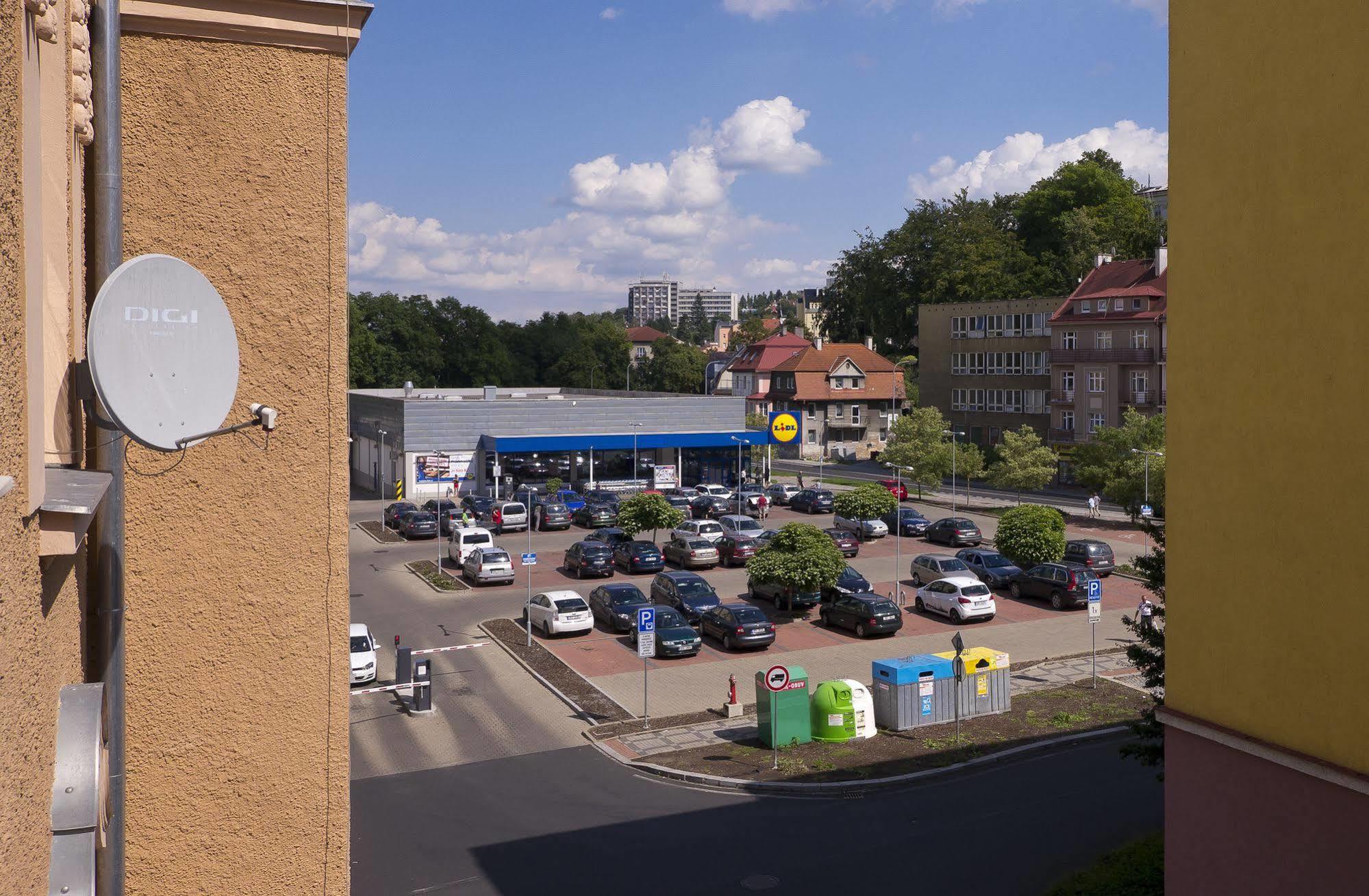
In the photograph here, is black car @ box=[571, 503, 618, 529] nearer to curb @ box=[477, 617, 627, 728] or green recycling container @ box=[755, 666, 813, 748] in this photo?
curb @ box=[477, 617, 627, 728]

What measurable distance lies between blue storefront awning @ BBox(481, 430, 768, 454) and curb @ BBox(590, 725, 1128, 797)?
37854 millimetres

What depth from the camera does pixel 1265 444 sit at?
10242mm

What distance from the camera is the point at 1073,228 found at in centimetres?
8144

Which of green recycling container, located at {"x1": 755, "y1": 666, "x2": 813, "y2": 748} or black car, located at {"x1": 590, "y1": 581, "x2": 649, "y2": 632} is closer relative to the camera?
green recycling container, located at {"x1": 755, "y1": 666, "x2": 813, "y2": 748}

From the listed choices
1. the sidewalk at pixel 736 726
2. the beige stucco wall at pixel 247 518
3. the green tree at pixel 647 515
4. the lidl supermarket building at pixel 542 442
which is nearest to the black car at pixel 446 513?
the lidl supermarket building at pixel 542 442

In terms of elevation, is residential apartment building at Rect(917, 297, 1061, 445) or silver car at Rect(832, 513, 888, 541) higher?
residential apartment building at Rect(917, 297, 1061, 445)

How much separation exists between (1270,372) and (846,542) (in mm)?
32127

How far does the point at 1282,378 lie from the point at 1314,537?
1401 millimetres

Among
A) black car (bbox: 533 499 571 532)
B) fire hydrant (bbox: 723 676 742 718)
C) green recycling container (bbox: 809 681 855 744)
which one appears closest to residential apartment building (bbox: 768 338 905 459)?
black car (bbox: 533 499 571 532)

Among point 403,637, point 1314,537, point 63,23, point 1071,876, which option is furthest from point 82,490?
point 403,637

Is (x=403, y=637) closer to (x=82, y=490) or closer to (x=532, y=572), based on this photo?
(x=532, y=572)

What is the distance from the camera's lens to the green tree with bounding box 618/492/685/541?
140 ft

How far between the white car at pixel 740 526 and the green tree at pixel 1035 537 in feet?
33.6

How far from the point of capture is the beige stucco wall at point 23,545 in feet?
11.2
